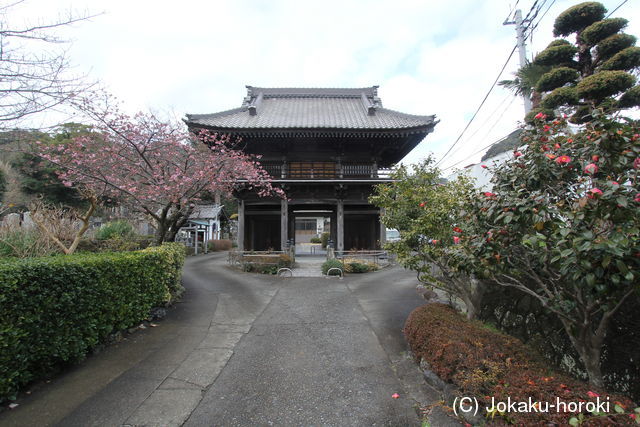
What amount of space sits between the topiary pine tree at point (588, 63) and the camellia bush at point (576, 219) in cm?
526

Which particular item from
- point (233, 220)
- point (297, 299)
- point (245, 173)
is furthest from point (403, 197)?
point (233, 220)

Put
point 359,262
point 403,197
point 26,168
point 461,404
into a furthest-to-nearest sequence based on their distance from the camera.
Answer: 1. point 26,168
2. point 359,262
3. point 403,197
4. point 461,404

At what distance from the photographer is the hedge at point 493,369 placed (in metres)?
2.46

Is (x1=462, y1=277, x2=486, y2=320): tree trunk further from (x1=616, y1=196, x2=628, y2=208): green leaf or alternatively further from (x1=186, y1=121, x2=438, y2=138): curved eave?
(x1=186, y1=121, x2=438, y2=138): curved eave

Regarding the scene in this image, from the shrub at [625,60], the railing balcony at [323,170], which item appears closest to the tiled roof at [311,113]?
the railing balcony at [323,170]

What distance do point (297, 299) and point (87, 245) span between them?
8.15 m

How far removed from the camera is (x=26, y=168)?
55.6 ft

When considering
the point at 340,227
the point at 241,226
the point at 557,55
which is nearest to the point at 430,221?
the point at 557,55

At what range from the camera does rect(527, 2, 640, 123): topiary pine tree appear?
6.74m

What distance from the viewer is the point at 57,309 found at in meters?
3.59

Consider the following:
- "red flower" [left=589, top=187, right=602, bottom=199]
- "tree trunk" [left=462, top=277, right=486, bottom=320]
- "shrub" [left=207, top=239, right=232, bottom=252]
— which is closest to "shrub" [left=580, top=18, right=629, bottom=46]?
"tree trunk" [left=462, top=277, right=486, bottom=320]

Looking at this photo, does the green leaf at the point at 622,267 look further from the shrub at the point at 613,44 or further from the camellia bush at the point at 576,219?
the shrub at the point at 613,44

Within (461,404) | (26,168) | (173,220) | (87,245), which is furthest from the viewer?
(26,168)

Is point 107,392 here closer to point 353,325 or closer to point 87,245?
point 353,325
